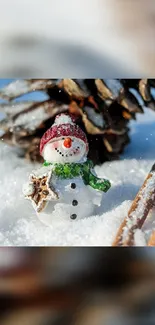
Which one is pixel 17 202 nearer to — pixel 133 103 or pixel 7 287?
pixel 7 287

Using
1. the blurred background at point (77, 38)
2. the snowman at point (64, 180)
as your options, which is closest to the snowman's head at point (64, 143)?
the snowman at point (64, 180)

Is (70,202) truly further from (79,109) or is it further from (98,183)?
(79,109)

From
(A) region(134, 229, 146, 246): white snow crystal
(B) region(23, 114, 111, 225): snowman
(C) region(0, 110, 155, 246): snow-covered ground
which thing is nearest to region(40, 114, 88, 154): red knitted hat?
(B) region(23, 114, 111, 225): snowman

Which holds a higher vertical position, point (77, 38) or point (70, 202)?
point (77, 38)

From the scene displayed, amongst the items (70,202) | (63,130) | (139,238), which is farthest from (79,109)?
(139,238)

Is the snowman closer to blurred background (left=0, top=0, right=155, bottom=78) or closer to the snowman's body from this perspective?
the snowman's body

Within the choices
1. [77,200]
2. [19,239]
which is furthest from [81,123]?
[19,239]
